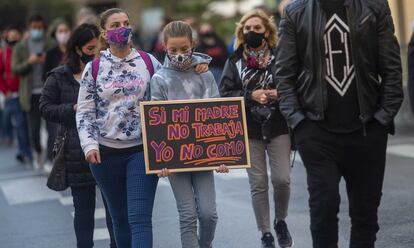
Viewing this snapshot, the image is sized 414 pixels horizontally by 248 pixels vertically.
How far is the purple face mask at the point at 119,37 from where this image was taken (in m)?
6.82

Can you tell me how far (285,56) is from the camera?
230 inches

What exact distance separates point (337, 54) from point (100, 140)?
181 centimetres

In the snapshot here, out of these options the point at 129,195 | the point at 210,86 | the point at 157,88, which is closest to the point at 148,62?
the point at 157,88

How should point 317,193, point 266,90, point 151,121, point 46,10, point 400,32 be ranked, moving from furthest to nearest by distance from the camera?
point 46,10
point 400,32
point 266,90
point 151,121
point 317,193

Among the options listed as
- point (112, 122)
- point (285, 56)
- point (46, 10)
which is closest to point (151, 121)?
point (112, 122)

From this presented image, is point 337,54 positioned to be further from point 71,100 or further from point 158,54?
point 158,54

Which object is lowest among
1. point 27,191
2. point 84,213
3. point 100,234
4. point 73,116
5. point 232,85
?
point 27,191

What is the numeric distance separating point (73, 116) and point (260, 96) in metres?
1.36

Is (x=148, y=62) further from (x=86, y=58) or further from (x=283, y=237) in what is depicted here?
(x=283, y=237)

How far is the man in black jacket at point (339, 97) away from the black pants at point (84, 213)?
2.40 metres

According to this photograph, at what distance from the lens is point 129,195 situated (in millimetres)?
6707

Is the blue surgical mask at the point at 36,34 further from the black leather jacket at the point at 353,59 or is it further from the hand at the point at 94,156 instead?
the black leather jacket at the point at 353,59

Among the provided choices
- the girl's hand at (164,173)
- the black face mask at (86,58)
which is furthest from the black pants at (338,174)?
the black face mask at (86,58)

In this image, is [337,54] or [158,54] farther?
[158,54]
